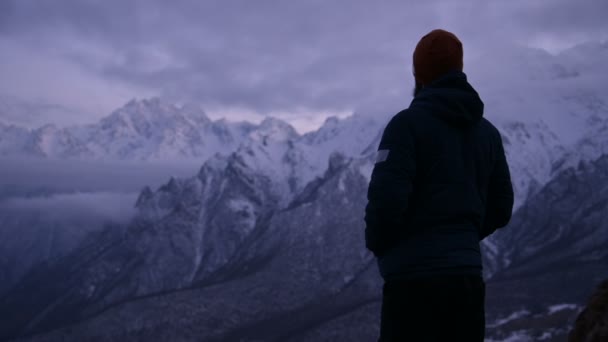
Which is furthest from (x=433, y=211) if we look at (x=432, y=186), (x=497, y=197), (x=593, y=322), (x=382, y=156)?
(x=593, y=322)

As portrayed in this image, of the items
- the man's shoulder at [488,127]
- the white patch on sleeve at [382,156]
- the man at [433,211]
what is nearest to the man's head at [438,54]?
the man at [433,211]

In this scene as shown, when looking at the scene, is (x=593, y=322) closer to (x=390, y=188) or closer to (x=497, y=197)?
(x=497, y=197)

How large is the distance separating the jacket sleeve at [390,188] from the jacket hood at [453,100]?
484mm

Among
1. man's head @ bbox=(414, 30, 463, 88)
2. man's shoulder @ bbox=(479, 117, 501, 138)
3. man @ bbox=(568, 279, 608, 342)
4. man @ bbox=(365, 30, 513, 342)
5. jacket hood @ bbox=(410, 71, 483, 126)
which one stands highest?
man's head @ bbox=(414, 30, 463, 88)

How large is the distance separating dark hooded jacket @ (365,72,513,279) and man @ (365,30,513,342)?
0.04 ft

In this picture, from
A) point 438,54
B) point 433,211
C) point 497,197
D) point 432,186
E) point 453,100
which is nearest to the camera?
point 433,211

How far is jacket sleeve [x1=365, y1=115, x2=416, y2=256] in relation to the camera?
7.48 meters

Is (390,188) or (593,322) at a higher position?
(390,188)

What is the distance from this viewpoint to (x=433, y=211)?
25.5 ft

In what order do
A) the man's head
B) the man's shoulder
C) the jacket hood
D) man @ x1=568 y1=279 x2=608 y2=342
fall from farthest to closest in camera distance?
man @ x1=568 y1=279 x2=608 y2=342, the man's shoulder, the man's head, the jacket hood

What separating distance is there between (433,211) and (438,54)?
201cm

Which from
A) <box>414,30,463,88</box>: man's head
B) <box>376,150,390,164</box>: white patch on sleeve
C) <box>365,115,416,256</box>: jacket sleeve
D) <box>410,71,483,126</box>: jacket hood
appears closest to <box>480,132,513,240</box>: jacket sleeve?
<box>410,71,483,126</box>: jacket hood

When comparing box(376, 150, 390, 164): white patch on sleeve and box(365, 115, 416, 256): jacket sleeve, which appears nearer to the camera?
A: box(365, 115, 416, 256): jacket sleeve

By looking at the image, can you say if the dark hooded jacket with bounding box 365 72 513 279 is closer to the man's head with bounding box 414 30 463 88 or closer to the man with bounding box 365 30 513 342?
the man with bounding box 365 30 513 342
